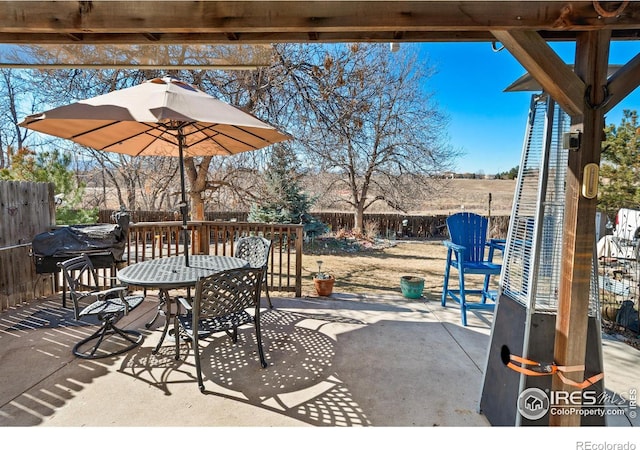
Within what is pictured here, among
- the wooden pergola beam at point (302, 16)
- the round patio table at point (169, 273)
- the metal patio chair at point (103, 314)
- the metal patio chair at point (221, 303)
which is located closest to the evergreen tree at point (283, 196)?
the round patio table at point (169, 273)

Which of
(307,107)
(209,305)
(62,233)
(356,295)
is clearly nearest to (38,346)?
(62,233)

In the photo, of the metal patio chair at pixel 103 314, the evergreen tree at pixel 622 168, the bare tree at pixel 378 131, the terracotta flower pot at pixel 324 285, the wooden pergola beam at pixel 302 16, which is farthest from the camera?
the bare tree at pixel 378 131

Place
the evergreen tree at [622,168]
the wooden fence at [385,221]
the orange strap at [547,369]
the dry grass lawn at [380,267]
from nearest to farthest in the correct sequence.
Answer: the orange strap at [547,369] < the dry grass lawn at [380,267] < the evergreen tree at [622,168] < the wooden fence at [385,221]

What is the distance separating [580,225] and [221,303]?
2240 millimetres

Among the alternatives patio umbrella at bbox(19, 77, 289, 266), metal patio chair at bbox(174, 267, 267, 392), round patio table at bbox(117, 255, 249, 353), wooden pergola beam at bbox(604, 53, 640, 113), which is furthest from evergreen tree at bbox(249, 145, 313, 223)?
wooden pergola beam at bbox(604, 53, 640, 113)

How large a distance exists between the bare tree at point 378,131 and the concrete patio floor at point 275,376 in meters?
4.67

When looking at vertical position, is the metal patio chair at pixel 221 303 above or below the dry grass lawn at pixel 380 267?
above

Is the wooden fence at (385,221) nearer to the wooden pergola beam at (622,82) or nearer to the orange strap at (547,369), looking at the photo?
the orange strap at (547,369)

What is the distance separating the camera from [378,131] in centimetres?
1137

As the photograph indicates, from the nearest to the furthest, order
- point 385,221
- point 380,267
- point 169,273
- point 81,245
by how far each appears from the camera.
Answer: point 169,273 < point 81,245 < point 380,267 < point 385,221

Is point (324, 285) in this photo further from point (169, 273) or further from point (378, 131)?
point (378, 131)

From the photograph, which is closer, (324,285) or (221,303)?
(221,303)

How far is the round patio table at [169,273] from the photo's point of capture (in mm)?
2654

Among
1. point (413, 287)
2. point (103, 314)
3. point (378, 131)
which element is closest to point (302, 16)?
point (103, 314)
